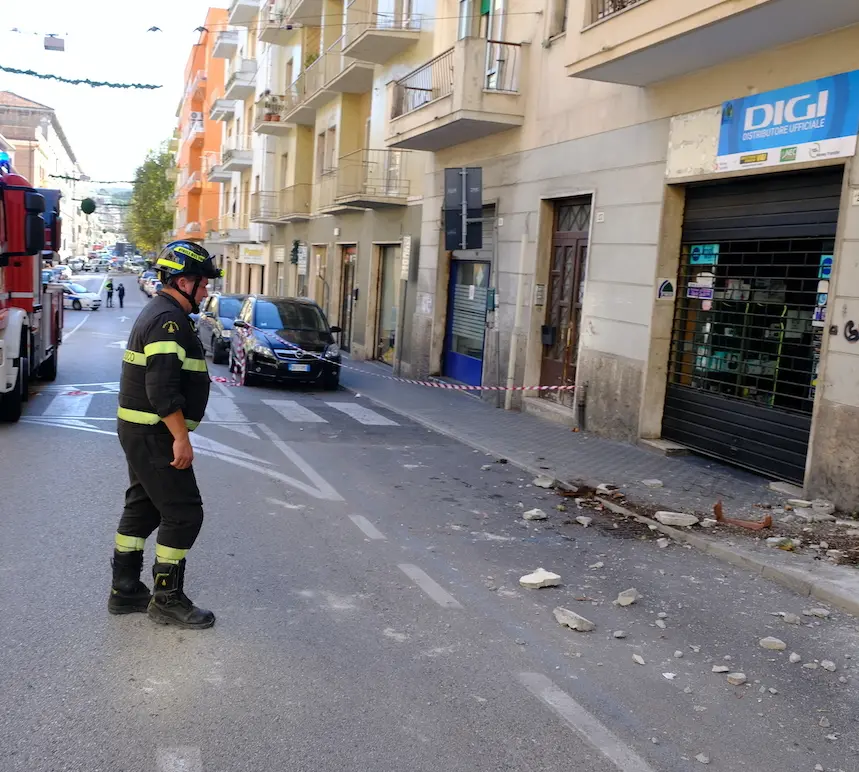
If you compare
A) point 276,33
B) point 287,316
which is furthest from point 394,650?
point 276,33

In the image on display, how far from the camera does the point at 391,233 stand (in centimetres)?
2175

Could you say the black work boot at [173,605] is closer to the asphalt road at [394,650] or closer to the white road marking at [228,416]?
the asphalt road at [394,650]

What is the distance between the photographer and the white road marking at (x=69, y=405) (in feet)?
39.3

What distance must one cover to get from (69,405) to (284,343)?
4.54m

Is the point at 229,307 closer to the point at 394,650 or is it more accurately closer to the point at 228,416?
the point at 228,416

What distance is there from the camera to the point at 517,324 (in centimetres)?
1489

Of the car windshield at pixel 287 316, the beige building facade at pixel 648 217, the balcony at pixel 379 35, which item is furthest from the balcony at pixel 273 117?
the car windshield at pixel 287 316

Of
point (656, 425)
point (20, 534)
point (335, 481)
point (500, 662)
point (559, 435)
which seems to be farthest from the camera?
point (559, 435)

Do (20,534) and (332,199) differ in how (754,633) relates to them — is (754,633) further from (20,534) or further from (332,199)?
(332,199)

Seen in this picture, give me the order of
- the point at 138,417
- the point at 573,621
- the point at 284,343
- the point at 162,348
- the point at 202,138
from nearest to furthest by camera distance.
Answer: the point at 162,348, the point at 138,417, the point at 573,621, the point at 284,343, the point at 202,138

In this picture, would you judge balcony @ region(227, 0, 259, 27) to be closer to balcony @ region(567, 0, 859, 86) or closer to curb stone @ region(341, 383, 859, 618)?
balcony @ region(567, 0, 859, 86)

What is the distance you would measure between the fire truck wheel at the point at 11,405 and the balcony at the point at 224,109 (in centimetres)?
3926

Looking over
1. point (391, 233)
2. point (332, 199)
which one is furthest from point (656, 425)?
point (332, 199)

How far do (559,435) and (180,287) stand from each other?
8.31m
